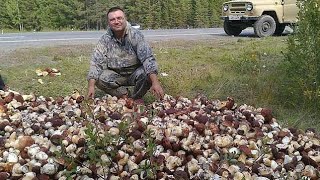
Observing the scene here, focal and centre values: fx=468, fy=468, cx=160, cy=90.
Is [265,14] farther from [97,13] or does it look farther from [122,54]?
[97,13]

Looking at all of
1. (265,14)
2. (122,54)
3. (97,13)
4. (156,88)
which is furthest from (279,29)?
(97,13)

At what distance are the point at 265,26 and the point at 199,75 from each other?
7.26 m

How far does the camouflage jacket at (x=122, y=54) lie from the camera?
521 cm

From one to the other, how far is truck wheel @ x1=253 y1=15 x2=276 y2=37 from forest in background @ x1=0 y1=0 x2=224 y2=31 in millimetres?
16896

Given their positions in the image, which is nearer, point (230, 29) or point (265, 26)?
point (265, 26)

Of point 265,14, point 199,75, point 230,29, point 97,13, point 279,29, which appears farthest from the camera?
point 97,13

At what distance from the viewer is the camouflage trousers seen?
17.5 feet

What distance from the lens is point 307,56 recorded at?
4840 millimetres

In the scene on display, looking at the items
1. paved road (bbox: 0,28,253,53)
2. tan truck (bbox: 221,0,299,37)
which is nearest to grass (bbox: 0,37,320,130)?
paved road (bbox: 0,28,253,53)

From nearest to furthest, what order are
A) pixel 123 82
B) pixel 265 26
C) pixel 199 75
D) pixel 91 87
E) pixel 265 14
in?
pixel 91 87 → pixel 123 82 → pixel 199 75 → pixel 265 26 → pixel 265 14

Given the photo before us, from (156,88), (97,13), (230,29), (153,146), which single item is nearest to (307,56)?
(156,88)

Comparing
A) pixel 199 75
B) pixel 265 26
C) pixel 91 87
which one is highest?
pixel 265 26

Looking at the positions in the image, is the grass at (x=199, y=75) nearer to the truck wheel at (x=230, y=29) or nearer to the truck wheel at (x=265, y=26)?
the truck wheel at (x=265, y=26)

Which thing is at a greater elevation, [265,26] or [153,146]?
[265,26]
